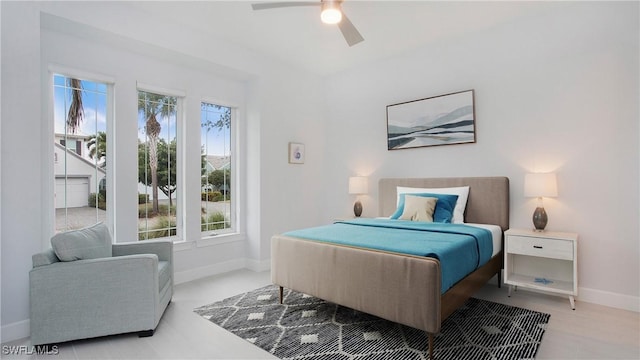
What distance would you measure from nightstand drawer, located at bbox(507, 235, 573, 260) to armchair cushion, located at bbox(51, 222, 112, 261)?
350 centimetres

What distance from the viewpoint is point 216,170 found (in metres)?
4.27

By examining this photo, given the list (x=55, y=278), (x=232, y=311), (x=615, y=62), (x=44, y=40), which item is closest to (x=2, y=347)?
(x=55, y=278)

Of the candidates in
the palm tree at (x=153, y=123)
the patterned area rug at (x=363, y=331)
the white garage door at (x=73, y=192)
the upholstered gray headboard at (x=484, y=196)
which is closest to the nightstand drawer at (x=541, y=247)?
the upholstered gray headboard at (x=484, y=196)

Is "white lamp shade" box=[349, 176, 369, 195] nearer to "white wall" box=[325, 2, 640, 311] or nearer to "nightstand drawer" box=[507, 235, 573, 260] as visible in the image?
"white wall" box=[325, 2, 640, 311]

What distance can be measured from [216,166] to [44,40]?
204 centimetres

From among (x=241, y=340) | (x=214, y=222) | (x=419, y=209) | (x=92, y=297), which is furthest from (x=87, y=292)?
A: (x=419, y=209)

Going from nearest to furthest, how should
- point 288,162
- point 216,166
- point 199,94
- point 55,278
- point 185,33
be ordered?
point 55,278, point 185,33, point 199,94, point 216,166, point 288,162

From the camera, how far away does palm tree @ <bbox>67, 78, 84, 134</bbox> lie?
122 inches

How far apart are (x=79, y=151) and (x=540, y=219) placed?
442 cm

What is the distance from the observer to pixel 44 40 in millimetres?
2871

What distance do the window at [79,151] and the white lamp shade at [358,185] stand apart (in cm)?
290

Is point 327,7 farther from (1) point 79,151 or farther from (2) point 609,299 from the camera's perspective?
(2) point 609,299

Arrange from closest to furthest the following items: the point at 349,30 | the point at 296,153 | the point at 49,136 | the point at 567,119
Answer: the point at 349,30, the point at 49,136, the point at 567,119, the point at 296,153

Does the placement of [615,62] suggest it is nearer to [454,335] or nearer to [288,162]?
[454,335]
